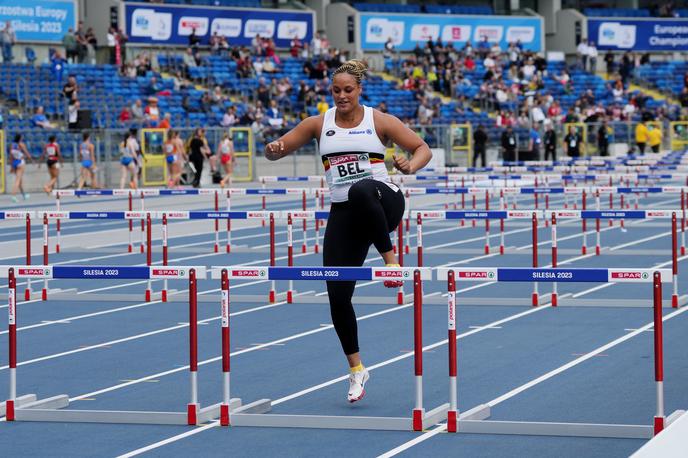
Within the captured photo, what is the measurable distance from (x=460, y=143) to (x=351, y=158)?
39.8m

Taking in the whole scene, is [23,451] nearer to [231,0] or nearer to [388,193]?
[388,193]

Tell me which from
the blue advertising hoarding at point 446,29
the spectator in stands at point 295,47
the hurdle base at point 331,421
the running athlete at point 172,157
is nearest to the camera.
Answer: the hurdle base at point 331,421

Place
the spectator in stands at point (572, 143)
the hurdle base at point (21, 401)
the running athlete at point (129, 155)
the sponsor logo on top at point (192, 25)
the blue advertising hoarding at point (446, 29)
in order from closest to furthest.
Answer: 1. the hurdle base at point (21, 401)
2. the running athlete at point (129, 155)
3. the spectator in stands at point (572, 143)
4. the sponsor logo on top at point (192, 25)
5. the blue advertising hoarding at point (446, 29)

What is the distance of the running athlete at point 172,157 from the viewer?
37188mm

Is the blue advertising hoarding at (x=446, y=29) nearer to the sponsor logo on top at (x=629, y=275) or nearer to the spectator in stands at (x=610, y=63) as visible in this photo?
the spectator in stands at (x=610, y=63)

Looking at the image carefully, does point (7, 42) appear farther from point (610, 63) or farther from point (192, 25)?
point (610, 63)

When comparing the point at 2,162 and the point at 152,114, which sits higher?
the point at 152,114

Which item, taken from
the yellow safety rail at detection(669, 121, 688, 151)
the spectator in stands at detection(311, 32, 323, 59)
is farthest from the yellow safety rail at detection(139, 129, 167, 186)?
the yellow safety rail at detection(669, 121, 688, 151)

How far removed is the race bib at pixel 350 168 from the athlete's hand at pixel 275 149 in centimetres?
31

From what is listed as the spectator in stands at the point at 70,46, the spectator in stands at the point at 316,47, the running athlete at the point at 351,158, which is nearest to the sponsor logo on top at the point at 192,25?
the spectator in stands at the point at 316,47

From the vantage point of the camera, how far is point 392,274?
8.30 m

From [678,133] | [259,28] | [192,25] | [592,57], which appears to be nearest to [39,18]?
[192,25]

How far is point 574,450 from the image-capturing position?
760cm

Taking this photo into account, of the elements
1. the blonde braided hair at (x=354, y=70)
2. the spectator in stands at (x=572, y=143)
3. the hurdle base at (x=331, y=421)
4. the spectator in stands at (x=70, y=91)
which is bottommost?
the hurdle base at (x=331, y=421)
